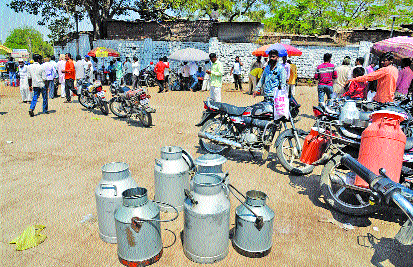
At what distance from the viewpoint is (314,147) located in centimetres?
397

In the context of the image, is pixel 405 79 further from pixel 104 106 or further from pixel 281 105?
pixel 104 106

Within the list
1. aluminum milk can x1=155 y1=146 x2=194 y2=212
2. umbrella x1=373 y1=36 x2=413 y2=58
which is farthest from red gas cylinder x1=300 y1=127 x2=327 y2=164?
umbrella x1=373 y1=36 x2=413 y2=58

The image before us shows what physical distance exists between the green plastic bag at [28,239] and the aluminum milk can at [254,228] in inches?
81.6

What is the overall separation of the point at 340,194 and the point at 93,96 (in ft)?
27.4

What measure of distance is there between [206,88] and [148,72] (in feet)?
12.4

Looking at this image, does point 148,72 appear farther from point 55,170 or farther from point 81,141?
point 55,170

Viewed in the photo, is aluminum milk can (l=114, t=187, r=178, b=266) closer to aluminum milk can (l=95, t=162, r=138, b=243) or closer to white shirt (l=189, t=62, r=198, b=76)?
aluminum milk can (l=95, t=162, r=138, b=243)

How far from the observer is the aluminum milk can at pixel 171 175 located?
343 cm

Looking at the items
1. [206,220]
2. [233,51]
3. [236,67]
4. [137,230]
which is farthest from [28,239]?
[233,51]

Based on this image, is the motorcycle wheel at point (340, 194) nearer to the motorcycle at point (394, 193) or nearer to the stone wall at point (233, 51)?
the motorcycle at point (394, 193)

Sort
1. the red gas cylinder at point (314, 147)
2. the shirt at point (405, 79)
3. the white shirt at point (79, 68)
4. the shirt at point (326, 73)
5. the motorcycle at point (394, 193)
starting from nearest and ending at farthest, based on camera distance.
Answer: the motorcycle at point (394, 193), the red gas cylinder at point (314, 147), the shirt at point (405, 79), the shirt at point (326, 73), the white shirt at point (79, 68)

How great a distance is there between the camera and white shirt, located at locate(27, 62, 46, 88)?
8.67 meters

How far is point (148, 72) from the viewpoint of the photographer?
16891 millimetres

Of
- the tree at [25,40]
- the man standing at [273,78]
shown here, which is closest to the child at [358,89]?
the man standing at [273,78]
